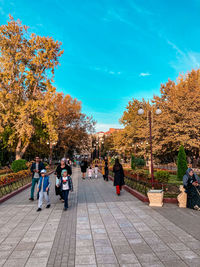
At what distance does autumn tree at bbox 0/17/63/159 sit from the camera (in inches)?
950

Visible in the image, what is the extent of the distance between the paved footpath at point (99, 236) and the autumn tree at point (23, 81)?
17.2 metres

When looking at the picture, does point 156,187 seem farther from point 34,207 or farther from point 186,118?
point 186,118

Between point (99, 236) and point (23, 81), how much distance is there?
79.1 ft

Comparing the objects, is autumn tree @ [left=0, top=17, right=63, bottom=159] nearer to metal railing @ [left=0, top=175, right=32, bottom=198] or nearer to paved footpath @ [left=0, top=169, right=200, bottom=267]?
metal railing @ [left=0, top=175, right=32, bottom=198]

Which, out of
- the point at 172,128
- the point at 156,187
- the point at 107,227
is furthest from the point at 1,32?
the point at 107,227

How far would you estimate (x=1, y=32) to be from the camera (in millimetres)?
24828

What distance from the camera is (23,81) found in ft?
85.1

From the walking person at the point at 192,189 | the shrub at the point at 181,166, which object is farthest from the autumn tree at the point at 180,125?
the walking person at the point at 192,189

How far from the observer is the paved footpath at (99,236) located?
4129 mm

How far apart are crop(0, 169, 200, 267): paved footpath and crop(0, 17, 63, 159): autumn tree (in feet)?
56.4

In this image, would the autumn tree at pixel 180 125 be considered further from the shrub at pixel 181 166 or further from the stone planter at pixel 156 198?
the stone planter at pixel 156 198

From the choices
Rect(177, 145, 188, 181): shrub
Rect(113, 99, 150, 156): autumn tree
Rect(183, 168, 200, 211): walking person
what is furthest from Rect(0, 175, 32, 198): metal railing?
Rect(113, 99, 150, 156): autumn tree

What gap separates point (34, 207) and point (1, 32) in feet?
76.3

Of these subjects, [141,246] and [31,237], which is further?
[31,237]
